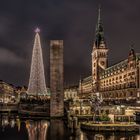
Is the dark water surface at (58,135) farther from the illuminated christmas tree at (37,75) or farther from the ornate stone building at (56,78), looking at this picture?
the illuminated christmas tree at (37,75)

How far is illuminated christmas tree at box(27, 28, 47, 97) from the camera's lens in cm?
14600

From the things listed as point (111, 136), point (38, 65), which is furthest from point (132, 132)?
point (38, 65)

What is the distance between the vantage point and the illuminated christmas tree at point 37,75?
146 m

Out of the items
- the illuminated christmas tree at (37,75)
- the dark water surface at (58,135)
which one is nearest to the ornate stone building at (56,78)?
the illuminated christmas tree at (37,75)

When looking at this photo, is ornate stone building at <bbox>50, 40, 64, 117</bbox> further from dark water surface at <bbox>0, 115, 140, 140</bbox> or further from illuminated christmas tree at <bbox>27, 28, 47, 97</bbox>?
dark water surface at <bbox>0, 115, 140, 140</bbox>

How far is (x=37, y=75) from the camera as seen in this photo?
148m

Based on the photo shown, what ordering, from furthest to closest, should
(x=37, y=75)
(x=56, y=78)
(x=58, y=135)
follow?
(x=37, y=75), (x=56, y=78), (x=58, y=135)

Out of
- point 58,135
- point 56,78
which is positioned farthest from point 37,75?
point 58,135

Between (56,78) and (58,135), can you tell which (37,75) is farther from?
(58,135)

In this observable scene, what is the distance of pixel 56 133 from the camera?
85.9 m

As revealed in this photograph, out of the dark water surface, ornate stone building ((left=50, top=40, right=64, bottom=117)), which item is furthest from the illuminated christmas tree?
the dark water surface

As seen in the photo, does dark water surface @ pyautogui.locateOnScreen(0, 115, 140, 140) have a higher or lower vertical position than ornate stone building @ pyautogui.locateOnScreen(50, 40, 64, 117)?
lower

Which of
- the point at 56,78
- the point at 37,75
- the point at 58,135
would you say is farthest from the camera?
the point at 37,75

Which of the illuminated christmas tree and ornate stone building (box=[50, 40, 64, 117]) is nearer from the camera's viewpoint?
ornate stone building (box=[50, 40, 64, 117])
